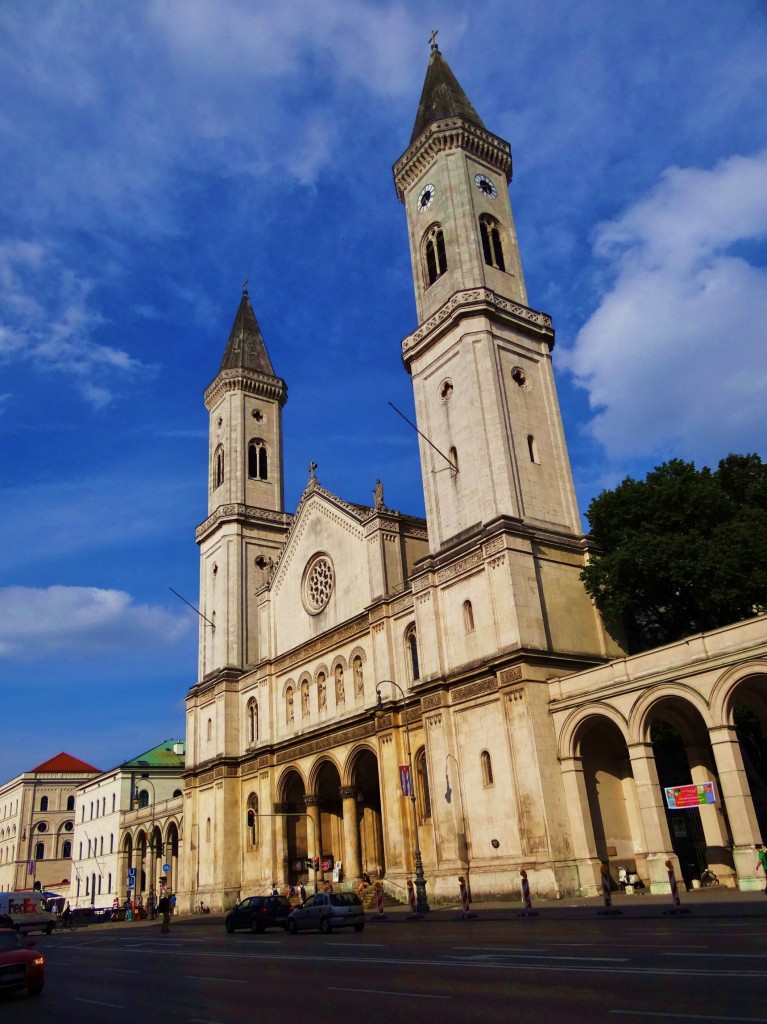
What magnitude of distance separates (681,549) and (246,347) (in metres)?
41.4

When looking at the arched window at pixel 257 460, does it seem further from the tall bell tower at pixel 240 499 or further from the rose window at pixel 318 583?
the rose window at pixel 318 583

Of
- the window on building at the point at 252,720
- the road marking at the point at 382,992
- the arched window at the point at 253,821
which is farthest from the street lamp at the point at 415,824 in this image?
the road marking at the point at 382,992

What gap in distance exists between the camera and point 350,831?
4244 centimetres

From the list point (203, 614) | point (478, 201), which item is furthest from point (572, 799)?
point (203, 614)

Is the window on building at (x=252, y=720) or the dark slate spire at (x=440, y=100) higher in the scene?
the dark slate spire at (x=440, y=100)

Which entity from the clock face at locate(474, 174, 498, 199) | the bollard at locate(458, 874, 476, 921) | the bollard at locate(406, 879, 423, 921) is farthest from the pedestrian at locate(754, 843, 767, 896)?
the clock face at locate(474, 174, 498, 199)

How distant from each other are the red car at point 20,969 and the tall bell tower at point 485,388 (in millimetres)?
20850

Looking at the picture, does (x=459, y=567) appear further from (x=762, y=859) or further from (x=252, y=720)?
(x=252, y=720)

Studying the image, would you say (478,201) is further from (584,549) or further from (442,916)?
(442,916)

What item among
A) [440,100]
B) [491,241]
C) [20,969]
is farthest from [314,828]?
[440,100]

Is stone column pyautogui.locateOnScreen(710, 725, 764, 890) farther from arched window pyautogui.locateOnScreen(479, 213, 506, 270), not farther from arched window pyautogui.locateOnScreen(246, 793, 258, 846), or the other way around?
arched window pyautogui.locateOnScreen(246, 793, 258, 846)

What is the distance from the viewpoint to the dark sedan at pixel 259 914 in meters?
32.0

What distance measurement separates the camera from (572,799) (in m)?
31.0

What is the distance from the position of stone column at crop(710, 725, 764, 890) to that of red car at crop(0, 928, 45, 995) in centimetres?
1938
